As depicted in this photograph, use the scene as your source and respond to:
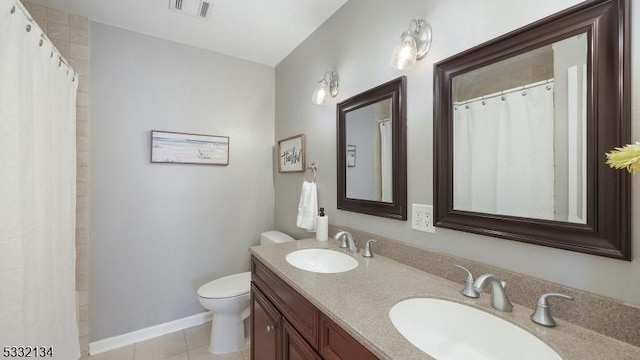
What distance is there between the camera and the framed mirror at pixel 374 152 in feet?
4.29

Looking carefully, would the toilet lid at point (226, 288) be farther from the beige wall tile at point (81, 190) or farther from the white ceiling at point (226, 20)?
the white ceiling at point (226, 20)

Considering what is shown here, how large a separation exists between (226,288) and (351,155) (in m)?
1.32

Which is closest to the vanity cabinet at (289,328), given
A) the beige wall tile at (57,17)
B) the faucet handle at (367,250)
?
the faucet handle at (367,250)

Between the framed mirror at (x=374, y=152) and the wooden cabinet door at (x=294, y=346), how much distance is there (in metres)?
0.70

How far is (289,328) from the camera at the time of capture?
112 centimetres

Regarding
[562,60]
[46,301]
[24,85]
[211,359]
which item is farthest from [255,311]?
[562,60]

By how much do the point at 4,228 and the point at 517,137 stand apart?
1808 mm

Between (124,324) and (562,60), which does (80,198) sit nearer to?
(124,324)

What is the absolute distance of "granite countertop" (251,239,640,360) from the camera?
2.13ft

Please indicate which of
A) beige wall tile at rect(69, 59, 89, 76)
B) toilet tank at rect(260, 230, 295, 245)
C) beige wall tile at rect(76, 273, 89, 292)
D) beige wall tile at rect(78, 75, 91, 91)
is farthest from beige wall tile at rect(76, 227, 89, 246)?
toilet tank at rect(260, 230, 295, 245)

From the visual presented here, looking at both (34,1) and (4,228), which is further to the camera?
(34,1)

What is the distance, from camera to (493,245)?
96cm

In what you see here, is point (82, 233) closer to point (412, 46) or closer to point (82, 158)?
point (82, 158)

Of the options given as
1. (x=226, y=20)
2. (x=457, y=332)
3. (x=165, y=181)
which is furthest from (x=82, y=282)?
(x=457, y=332)
